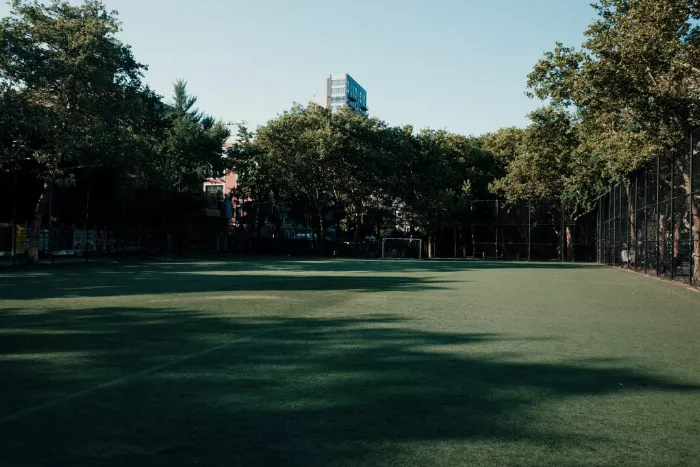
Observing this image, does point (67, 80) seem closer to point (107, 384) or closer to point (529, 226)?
point (107, 384)

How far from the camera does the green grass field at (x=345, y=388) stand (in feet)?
10.3

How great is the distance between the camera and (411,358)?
18.8 feet

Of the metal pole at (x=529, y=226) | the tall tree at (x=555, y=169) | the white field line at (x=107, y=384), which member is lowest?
the white field line at (x=107, y=384)

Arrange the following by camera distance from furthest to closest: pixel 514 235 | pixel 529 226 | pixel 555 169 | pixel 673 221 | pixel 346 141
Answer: pixel 514 235
pixel 529 226
pixel 346 141
pixel 555 169
pixel 673 221

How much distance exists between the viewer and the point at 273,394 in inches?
168

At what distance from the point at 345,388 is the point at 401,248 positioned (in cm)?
4511

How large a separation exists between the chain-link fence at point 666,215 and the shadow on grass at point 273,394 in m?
11.8

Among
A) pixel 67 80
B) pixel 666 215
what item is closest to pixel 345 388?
pixel 666 215

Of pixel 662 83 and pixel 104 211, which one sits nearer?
pixel 662 83

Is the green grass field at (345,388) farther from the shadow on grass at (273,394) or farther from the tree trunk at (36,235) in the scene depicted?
the tree trunk at (36,235)

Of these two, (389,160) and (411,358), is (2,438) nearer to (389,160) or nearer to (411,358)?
(411,358)

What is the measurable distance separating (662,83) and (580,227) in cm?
2925

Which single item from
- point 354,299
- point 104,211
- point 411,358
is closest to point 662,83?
point 354,299

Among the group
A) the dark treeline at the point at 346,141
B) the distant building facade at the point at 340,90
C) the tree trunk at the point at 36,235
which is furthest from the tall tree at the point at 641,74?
the distant building facade at the point at 340,90
